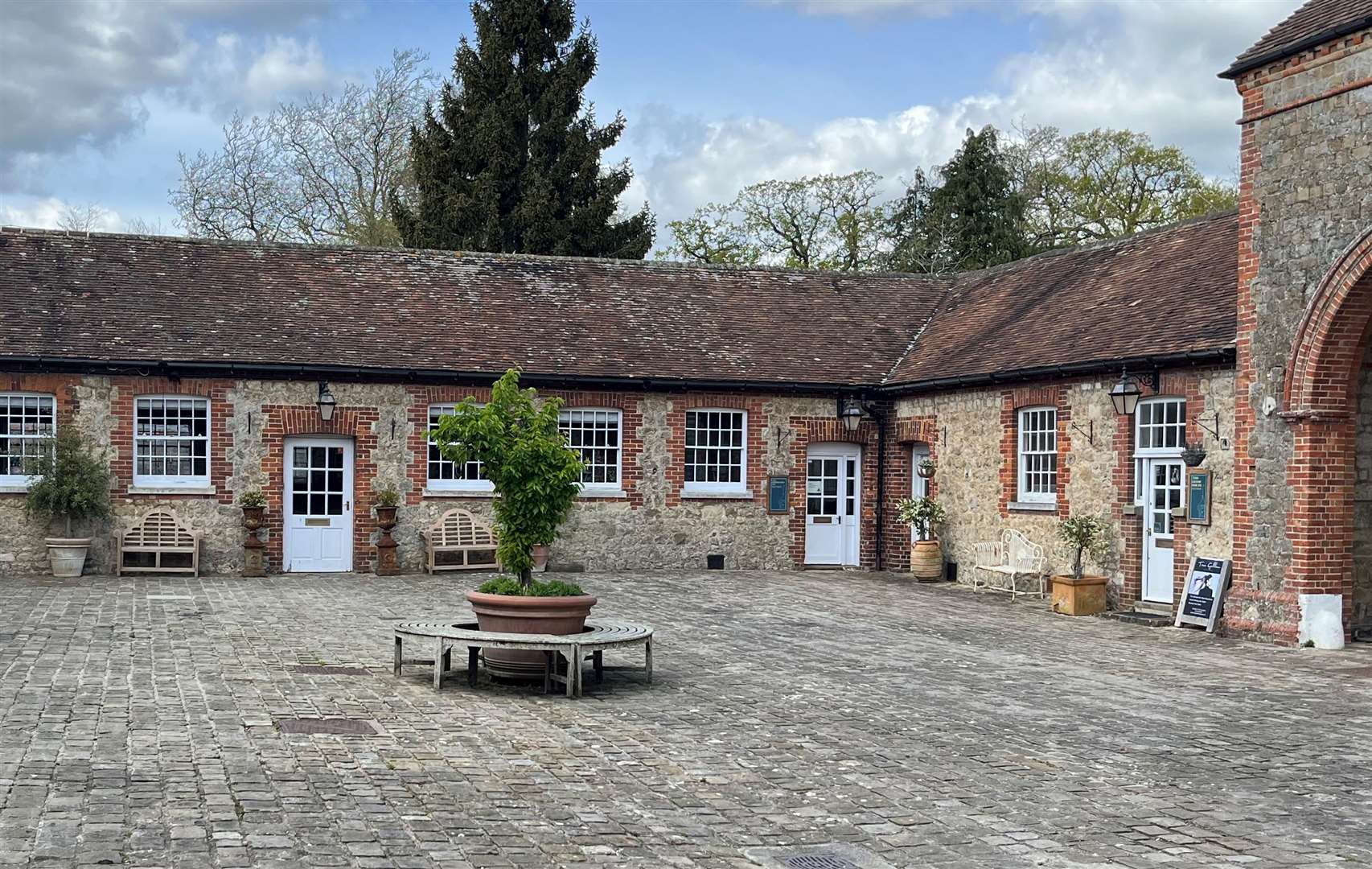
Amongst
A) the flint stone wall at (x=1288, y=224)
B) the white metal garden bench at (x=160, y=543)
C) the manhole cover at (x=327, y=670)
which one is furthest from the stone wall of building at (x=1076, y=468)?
the white metal garden bench at (x=160, y=543)

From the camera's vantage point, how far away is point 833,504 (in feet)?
78.6

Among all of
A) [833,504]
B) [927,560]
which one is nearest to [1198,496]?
[927,560]

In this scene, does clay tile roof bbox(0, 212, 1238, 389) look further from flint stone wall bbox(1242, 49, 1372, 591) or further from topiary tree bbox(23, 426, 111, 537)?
flint stone wall bbox(1242, 49, 1372, 591)

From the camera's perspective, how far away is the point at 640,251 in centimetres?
3506

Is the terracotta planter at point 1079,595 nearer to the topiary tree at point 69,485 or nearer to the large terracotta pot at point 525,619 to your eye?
the large terracotta pot at point 525,619

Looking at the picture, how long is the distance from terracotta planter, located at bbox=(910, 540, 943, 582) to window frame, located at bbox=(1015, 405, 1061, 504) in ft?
Answer: 6.88

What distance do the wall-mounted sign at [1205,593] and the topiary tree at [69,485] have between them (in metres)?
15.1

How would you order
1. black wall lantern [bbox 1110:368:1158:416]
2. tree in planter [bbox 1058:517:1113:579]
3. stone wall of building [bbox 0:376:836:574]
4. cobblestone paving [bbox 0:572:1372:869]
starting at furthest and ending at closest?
stone wall of building [bbox 0:376:836:574], tree in planter [bbox 1058:517:1113:579], black wall lantern [bbox 1110:368:1158:416], cobblestone paving [bbox 0:572:1372:869]

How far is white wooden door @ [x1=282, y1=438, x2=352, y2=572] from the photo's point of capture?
70.5 ft

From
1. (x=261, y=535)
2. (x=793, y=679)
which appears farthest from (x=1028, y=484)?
(x=261, y=535)

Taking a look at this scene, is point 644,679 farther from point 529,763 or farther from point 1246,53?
point 1246,53

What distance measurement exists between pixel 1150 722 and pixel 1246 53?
28.3ft

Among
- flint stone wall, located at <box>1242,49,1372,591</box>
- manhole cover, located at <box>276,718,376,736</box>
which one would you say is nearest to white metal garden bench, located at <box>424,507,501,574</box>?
flint stone wall, located at <box>1242,49,1372,591</box>

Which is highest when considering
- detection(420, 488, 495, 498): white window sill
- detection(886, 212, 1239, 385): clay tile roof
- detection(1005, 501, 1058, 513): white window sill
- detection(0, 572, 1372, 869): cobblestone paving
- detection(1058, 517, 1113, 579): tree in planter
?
detection(886, 212, 1239, 385): clay tile roof
